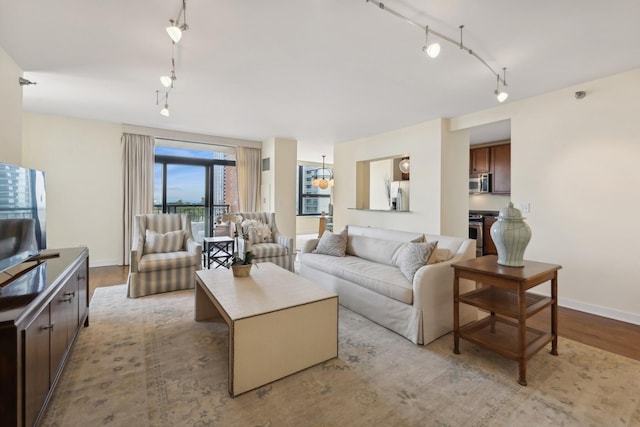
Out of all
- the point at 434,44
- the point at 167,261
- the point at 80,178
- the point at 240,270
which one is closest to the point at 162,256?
the point at 167,261

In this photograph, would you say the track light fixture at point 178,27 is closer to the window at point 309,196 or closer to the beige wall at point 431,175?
the beige wall at point 431,175

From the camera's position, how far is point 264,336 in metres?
1.80

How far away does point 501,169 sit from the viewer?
5.52 metres

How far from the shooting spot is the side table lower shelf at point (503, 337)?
1924mm

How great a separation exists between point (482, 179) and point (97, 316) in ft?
21.5

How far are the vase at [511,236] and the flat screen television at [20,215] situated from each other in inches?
128

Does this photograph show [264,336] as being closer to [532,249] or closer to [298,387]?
[298,387]

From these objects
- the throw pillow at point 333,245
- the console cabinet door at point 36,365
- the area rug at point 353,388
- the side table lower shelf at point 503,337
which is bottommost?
the area rug at point 353,388

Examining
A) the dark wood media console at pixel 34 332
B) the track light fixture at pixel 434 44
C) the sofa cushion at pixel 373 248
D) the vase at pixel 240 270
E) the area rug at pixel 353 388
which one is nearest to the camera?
the dark wood media console at pixel 34 332

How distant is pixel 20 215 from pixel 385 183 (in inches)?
260

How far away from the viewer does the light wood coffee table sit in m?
1.72

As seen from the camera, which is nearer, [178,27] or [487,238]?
[178,27]

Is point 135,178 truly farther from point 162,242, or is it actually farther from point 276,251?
point 276,251

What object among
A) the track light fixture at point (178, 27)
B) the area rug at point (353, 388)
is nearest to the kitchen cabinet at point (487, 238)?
the area rug at point (353, 388)
